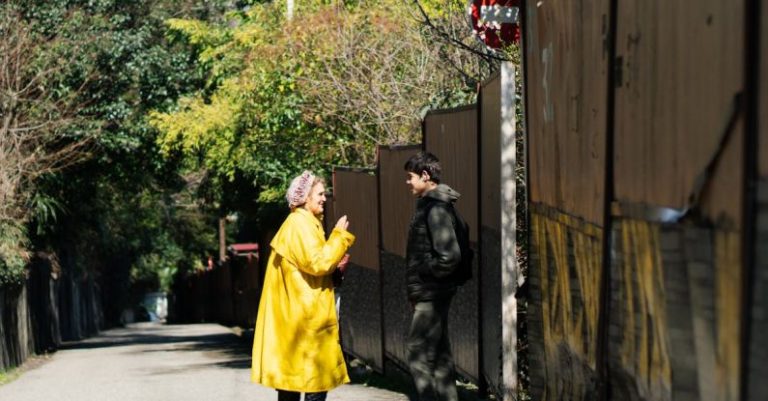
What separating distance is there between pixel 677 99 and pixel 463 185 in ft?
20.2

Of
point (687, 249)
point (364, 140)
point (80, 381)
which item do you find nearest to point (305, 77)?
point (364, 140)

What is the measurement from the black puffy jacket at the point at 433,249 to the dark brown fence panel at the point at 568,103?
733 mm

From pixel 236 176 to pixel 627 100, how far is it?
61.5 feet

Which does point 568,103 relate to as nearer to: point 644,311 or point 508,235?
point 644,311

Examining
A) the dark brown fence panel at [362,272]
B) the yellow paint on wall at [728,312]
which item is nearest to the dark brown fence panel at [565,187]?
the yellow paint on wall at [728,312]

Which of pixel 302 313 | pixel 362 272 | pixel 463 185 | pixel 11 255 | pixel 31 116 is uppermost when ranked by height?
pixel 31 116

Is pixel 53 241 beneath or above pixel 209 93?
beneath

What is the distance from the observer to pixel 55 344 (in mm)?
31500

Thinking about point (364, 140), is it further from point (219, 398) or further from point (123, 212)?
point (123, 212)

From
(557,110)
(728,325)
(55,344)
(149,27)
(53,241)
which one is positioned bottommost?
(55,344)

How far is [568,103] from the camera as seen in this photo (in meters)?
6.42

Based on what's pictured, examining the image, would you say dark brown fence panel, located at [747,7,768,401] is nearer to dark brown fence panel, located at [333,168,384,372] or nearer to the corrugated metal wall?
the corrugated metal wall

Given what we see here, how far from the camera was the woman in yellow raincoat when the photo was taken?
868cm

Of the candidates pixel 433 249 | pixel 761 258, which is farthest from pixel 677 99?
pixel 433 249
